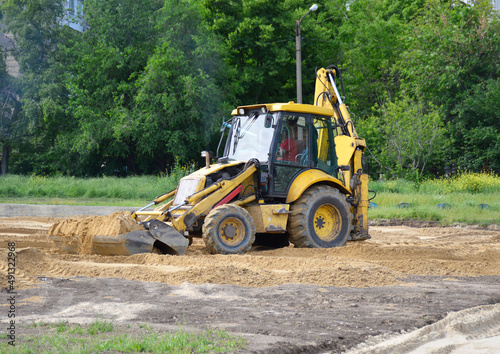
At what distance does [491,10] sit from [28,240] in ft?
107

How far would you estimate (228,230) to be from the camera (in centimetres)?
1063

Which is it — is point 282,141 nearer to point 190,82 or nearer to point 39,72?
point 190,82

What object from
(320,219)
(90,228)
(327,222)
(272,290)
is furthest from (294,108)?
(272,290)

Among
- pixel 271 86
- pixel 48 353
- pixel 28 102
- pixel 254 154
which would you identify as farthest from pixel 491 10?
pixel 48 353

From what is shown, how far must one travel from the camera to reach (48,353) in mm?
4551

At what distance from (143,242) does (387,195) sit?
1539cm

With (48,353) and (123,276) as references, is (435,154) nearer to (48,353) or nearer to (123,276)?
(123,276)

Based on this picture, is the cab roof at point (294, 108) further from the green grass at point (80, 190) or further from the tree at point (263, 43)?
the tree at point (263, 43)

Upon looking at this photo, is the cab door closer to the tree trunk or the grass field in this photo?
the grass field

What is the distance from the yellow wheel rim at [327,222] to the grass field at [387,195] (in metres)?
8.08

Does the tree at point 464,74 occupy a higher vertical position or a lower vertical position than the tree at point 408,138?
higher

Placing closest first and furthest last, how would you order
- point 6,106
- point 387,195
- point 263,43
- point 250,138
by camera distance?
point 250,138
point 387,195
point 6,106
point 263,43

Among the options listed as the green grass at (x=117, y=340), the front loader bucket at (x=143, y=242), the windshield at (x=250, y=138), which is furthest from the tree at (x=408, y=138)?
the green grass at (x=117, y=340)

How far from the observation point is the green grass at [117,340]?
4762 mm
